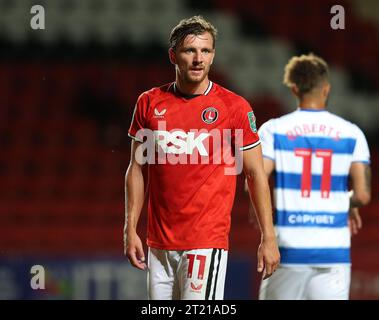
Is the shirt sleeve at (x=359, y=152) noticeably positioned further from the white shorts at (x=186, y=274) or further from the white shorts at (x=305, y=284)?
the white shorts at (x=186, y=274)

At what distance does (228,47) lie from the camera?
10789 mm

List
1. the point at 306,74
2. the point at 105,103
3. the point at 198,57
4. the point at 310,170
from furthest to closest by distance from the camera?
1. the point at 105,103
2. the point at 306,74
3. the point at 310,170
4. the point at 198,57

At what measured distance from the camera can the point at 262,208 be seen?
142 inches

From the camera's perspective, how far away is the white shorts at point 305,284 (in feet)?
14.3

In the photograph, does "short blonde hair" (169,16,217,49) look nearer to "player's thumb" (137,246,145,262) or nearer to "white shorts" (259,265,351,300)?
"player's thumb" (137,246,145,262)

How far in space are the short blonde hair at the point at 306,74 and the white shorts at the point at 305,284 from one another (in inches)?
36.8

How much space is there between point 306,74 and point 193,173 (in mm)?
1206

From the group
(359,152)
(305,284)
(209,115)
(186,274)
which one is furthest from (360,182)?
(186,274)

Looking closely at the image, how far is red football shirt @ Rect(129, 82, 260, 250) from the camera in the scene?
357 cm

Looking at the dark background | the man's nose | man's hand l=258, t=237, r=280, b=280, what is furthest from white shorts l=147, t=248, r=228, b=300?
the dark background

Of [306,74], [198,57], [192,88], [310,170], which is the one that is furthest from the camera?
[306,74]

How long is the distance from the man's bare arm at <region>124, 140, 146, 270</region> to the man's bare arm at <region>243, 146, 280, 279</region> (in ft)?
1.55

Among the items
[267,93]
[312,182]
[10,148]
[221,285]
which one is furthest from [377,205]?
[221,285]

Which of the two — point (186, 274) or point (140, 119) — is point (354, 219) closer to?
point (186, 274)
